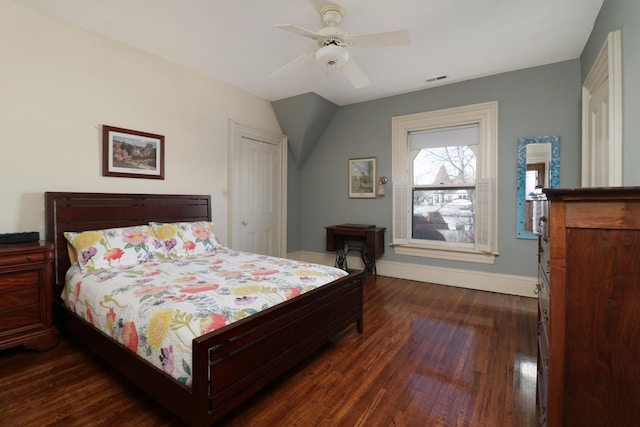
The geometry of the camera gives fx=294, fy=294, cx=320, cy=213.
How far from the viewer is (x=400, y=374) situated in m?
1.98

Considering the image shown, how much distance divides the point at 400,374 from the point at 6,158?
3.41 m

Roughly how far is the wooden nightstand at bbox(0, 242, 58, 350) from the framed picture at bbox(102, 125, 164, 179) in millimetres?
1003

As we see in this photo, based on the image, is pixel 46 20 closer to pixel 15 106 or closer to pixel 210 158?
pixel 15 106

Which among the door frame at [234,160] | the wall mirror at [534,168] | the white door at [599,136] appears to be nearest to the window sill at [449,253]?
the wall mirror at [534,168]

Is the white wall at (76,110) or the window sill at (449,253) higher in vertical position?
the white wall at (76,110)

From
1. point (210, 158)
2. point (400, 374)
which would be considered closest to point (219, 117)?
point (210, 158)

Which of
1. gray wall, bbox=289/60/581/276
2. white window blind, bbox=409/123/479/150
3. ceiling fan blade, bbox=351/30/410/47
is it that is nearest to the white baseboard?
gray wall, bbox=289/60/581/276

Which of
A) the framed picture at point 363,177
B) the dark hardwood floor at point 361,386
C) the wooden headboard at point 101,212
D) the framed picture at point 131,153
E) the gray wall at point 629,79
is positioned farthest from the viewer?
the framed picture at point 363,177

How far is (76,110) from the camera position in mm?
2699

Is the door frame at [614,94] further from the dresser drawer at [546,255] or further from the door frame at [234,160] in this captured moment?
the door frame at [234,160]

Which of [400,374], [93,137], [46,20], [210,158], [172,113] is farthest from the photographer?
[210,158]

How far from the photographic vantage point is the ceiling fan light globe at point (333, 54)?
217 cm

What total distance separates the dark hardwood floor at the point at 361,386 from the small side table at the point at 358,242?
160cm

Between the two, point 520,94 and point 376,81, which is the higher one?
point 376,81
